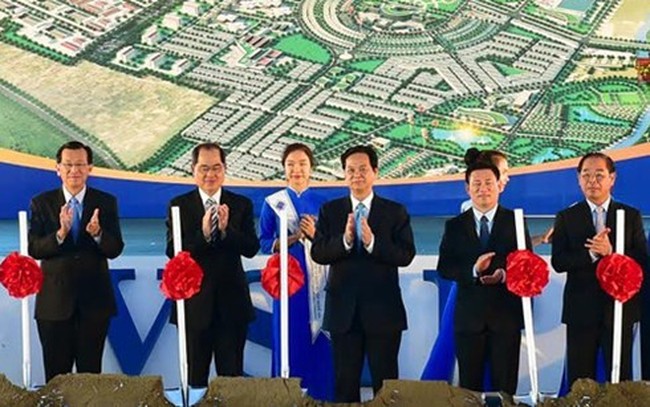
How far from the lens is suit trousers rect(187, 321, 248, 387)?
3537mm

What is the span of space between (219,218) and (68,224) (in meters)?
0.47

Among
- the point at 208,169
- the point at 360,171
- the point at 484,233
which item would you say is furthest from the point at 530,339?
the point at 208,169

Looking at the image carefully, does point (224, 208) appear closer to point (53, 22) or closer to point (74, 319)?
point (74, 319)

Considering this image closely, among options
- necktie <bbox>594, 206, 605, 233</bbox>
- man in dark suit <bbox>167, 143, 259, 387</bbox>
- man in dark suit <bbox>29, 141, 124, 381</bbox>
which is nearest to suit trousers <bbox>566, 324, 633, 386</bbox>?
necktie <bbox>594, 206, 605, 233</bbox>

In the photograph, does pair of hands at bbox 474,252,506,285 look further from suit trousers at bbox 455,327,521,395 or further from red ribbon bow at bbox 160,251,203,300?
red ribbon bow at bbox 160,251,203,300

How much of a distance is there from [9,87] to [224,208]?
5.59 ft

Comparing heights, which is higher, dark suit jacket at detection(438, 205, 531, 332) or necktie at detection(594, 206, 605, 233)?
necktie at detection(594, 206, 605, 233)

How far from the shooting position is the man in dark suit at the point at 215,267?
3533mm

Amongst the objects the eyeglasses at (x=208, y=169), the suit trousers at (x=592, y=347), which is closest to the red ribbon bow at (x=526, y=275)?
the suit trousers at (x=592, y=347)

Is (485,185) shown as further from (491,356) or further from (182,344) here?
(182,344)

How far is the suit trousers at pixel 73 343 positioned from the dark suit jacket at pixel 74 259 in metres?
0.03

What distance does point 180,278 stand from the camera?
2.97 metres

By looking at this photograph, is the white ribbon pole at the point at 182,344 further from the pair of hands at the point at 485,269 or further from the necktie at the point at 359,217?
the pair of hands at the point at 485,269

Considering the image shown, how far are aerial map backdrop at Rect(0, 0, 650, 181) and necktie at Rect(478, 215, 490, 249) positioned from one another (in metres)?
1.14
